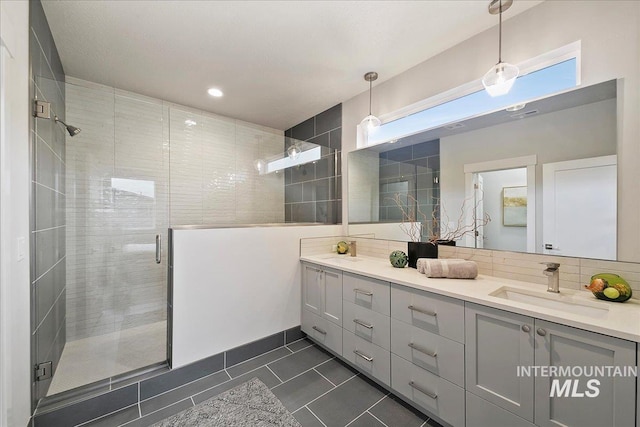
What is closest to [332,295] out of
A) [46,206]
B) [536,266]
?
[536,266]

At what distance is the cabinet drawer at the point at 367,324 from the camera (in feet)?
5.28

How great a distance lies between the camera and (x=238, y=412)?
1.47 meters

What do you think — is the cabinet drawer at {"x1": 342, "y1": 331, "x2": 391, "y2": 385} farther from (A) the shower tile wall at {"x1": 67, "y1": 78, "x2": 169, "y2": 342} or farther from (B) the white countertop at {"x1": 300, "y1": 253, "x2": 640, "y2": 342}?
(A) the shower tile wall at {"x1": 67, "y1": 78, "x2": 169, "y2": 342}

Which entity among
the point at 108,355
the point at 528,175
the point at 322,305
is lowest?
the point at 108,355

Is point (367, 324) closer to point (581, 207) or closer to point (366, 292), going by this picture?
point (366, 292)

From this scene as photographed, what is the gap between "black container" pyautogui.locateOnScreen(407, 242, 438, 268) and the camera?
5.97 feet

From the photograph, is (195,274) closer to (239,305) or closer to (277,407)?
(239,305)

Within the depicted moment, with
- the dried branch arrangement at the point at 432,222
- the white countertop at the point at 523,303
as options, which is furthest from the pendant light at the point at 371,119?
the white countertop at the point at 523,303

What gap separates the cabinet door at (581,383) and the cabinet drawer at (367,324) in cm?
76

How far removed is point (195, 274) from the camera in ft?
5.99

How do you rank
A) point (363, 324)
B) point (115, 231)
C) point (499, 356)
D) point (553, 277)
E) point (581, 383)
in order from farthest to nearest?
point (115, 231) → point (363, 324) → point (553, 277) → point (499, 356) → point (581, 383)

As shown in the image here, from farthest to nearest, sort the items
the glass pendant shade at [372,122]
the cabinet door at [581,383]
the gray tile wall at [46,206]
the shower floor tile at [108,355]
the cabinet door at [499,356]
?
1. the glass pendant shade at [372,122]
2. the shower floor tile at [108,355]
3. the gray tile wall at [46,206]
4. the cabinet door at [499,356]
5. the cabinet door at [581,383]

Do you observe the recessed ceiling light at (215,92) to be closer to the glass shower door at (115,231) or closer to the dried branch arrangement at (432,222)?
the glass shower door at (115,231)

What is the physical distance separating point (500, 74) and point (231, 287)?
2.33 metres
